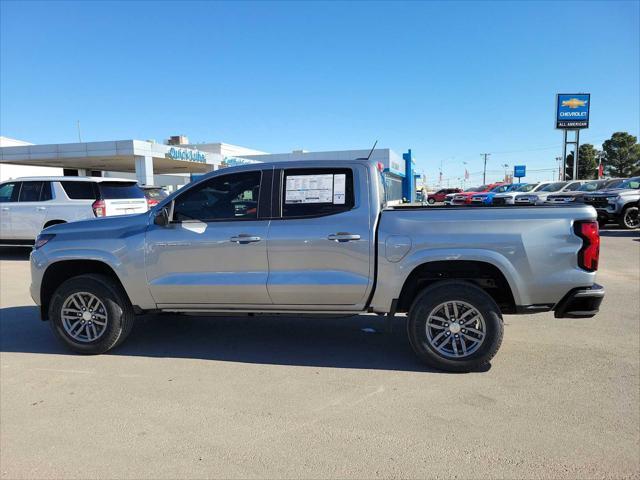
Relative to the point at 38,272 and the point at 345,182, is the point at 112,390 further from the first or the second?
the point at 345,182

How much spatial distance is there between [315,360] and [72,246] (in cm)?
272

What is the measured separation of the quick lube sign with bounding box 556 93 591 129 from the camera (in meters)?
42.8

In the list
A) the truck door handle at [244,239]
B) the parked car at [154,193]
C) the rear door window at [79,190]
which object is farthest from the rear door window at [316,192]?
the parked car at [154,193]

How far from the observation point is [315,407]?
357 cm

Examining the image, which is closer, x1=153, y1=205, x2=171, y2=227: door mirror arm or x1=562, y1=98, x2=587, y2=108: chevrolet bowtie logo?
x1=153, y1=205, x2=171, y2=227: door mirror arm

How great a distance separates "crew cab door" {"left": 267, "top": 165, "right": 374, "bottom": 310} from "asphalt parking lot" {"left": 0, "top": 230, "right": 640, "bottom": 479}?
28.1 inches

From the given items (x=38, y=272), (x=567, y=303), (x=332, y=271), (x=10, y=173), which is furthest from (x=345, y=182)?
(x=10, y=173)

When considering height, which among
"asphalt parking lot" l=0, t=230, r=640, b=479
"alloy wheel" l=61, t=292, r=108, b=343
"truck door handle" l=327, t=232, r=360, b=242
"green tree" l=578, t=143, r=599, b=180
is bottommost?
"asphalt parking lot" l=0, t=230, r=640, b=479

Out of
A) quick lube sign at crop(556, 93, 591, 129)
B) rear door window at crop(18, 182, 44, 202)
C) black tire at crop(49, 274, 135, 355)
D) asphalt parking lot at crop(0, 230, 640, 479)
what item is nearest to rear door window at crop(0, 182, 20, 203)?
rear door window at crop(18, 182, 44, 202)

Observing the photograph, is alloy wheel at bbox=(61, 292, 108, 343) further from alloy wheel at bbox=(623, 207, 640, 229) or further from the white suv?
alloy wheel at bbox=(623, 207, 640, 229)

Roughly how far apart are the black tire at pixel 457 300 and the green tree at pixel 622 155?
66.3 m

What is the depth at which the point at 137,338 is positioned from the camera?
529 cm

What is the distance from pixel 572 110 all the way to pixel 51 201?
4554 cm

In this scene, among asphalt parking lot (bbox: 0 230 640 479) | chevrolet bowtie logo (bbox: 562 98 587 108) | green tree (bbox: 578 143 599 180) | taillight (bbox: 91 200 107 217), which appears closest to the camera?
asphalt parking lot (bbox: 0 230 640 479)
